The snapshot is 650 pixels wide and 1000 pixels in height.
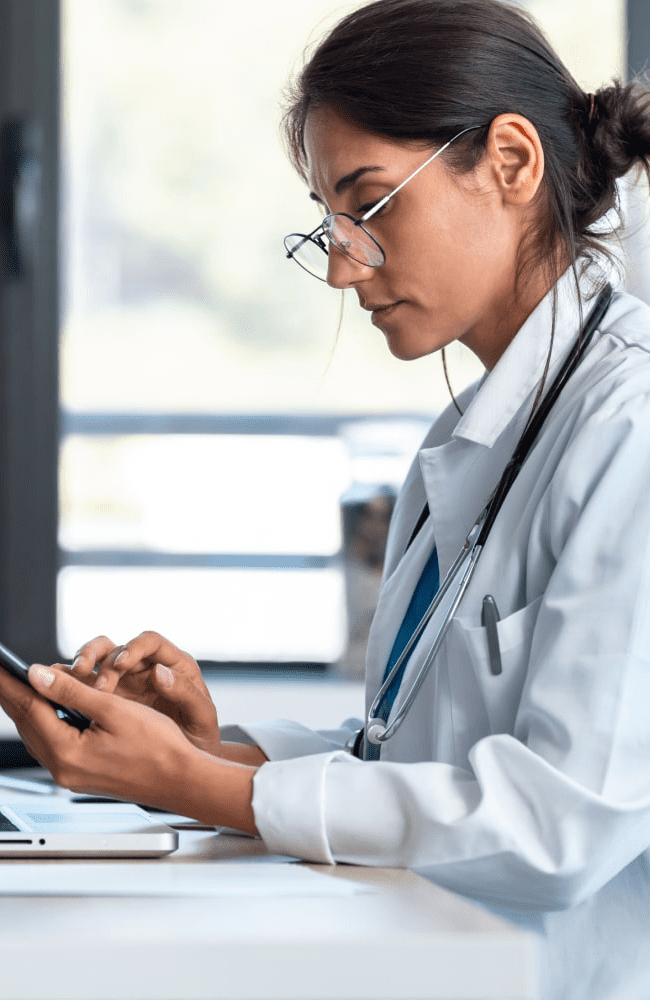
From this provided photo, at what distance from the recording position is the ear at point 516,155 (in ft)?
3.87

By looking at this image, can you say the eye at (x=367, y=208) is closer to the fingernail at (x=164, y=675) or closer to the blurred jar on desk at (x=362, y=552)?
the fingernail at (x=164, y=675)

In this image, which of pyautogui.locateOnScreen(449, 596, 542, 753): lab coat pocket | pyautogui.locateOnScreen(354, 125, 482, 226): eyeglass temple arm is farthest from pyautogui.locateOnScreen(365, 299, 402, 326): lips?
pyautogui.locateOnScreen(449, 596, 542, 753): lab coat pocket

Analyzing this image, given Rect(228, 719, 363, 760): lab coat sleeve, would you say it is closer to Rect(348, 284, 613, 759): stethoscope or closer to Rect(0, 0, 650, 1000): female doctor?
Rect(0, 0, 650, 1000): female doctor

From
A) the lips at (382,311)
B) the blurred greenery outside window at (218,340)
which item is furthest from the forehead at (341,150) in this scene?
the blurred greenery outside window at (218,340)

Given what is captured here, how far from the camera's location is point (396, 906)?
69 centimetres

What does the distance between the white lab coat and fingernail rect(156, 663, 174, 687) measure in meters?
0.22

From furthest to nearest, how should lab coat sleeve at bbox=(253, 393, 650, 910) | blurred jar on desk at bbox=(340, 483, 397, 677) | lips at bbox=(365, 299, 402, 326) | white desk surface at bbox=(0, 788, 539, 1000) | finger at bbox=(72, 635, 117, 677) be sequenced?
1. blurred jar on desk at bbox=(340, 483, 397, 677)
2. lips at bbox=(365, 299, 402, 326)
3. finger at bbox=(72, 635, 117, 677)
4. lab coat sleeve at bbox=(253, 393, 650, 910)
5. white desk surface at bbox=(0, 788, 539, 1000)

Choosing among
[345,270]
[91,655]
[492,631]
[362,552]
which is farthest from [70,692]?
[362,552]

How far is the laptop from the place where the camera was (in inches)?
35.4

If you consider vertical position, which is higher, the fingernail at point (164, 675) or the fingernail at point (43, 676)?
the fingernail at point (43, 676)

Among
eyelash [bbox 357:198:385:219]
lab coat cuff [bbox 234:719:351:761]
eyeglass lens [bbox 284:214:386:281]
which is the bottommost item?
lab coat cuff [bbox 234:719:351:761]

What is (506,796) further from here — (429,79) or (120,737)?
(429,79)

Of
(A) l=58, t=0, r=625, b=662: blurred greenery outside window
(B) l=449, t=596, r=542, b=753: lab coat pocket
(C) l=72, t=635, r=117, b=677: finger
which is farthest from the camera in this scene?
(A) l=58, t=0, r=625, b=662: blurred greenery outside window

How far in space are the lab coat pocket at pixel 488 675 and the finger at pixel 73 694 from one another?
319mm
